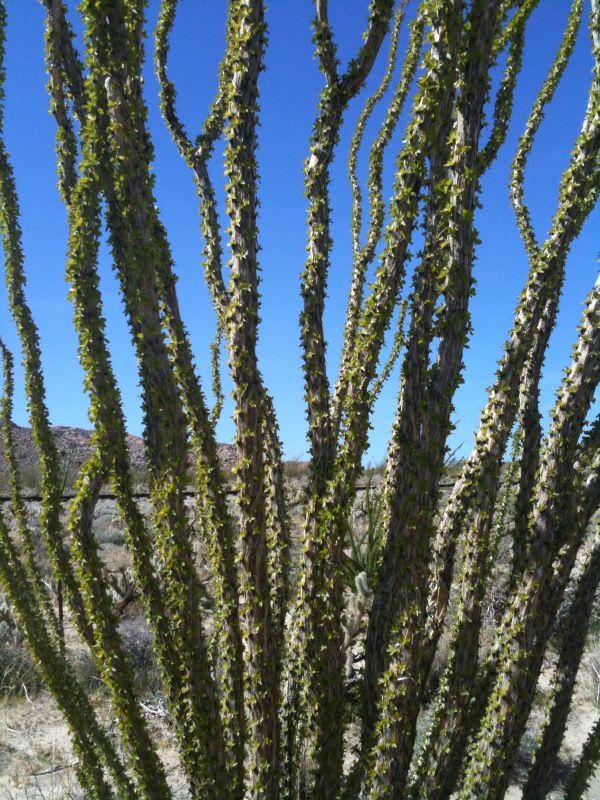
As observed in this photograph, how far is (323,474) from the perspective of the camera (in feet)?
10.6

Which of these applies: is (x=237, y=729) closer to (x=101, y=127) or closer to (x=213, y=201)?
(x=101, y=127)

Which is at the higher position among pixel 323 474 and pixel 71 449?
pixel 71 449

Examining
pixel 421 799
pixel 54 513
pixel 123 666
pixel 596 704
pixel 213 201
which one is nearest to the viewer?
pixel 123 666

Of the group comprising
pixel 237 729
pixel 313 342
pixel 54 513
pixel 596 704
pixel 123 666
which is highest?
pixel 313 342

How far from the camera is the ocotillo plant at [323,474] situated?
281cm

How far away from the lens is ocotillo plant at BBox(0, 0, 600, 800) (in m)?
2.81

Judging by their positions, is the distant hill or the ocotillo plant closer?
the ocotillo plant

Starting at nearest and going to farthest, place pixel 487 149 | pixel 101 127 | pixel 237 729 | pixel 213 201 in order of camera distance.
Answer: pixel 101 127 → pixel 237 729 → pixel 487 149 → pixel 213 201

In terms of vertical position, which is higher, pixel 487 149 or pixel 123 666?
pixel 487 149

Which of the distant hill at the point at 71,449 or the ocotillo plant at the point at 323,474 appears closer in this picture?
the ocotillo plant at the point at 323,474

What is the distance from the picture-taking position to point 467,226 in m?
2.81

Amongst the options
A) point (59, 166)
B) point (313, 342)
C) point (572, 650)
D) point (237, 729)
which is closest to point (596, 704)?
point (572, 650)

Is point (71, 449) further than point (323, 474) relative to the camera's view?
Yes

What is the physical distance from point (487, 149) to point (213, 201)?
1.96 meters
